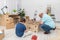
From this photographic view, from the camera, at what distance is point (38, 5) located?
703 centimetres

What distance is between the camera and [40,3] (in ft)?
23.0

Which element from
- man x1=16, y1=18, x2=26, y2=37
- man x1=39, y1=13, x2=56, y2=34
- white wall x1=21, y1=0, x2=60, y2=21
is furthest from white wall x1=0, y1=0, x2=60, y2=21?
man x1=16, y1=18, x2=26, y2=37

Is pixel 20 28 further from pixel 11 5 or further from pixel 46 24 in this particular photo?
pixel 11 5

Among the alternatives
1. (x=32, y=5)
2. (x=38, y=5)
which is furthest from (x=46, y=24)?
(x=32, y=5)

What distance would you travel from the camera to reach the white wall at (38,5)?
683cm

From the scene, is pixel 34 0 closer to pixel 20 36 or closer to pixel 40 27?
pixel 40 27

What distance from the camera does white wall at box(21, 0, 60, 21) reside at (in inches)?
269

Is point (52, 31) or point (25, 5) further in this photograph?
point (25, 5)

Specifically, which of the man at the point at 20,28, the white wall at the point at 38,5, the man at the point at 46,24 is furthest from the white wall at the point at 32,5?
the man at the point at 20,28

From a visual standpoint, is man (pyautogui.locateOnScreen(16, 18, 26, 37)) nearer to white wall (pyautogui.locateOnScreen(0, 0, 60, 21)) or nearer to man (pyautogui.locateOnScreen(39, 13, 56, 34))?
man (pyautogui.locateOnScreen(39, 13, 56, 34))

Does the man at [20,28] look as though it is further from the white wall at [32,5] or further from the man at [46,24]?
the white wall at [32,5]

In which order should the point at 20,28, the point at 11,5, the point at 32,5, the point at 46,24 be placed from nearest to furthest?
the point at 20,28 < the point at 46,24 < the point at 11,5 < the point at 32,5

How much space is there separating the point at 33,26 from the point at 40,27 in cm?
25

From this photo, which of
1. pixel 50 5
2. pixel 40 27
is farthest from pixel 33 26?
pixel 50 5
